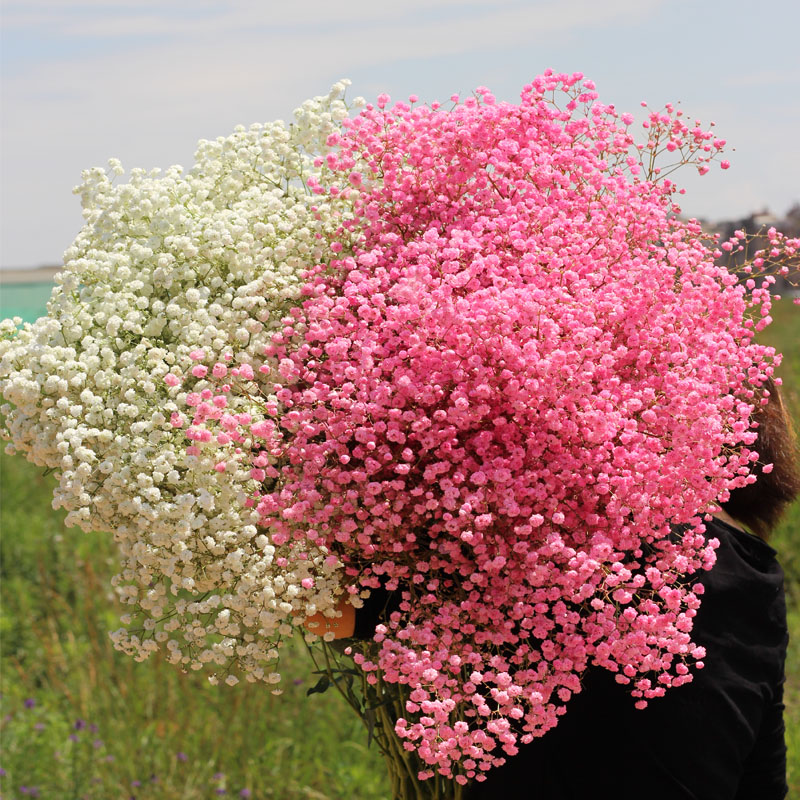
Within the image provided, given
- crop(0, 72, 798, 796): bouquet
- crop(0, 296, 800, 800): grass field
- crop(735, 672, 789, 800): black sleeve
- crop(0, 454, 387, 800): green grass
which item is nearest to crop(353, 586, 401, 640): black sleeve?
crop(0, 72, 798, 796): bouquet

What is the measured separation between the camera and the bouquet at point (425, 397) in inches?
63.4

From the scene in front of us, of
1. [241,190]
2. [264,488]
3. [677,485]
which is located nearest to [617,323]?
[677,485]

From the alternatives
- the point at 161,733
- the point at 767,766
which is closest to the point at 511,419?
the point at 767,766

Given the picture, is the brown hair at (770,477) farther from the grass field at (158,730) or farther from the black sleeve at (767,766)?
the grass field at (158,730)

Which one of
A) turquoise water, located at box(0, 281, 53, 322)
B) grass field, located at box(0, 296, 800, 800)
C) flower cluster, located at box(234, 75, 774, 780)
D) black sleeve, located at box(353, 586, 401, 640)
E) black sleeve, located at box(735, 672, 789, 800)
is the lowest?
grass field, located at box(0, 296, 800, 800)

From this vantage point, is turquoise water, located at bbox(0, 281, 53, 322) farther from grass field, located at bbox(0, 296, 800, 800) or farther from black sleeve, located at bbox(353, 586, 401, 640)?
black sleeve, located at bbox(353, 586, 401, 640)

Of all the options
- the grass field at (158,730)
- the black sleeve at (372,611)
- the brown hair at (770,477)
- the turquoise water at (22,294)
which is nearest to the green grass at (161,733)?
the grass field at (158,730)

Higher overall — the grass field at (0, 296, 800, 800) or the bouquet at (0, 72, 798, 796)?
the bouquet at (0, 72, 798, 796)

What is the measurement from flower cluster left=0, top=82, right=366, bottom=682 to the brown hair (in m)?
1.09

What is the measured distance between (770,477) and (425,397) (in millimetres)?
1175

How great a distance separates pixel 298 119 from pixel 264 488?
74cm

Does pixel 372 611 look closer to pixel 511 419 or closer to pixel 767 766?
pixel 511 419

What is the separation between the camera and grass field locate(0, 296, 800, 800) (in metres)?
4.12

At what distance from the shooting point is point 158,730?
4383 millimetres
